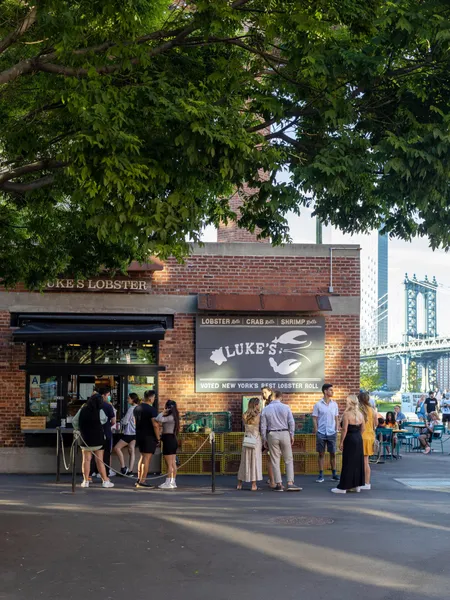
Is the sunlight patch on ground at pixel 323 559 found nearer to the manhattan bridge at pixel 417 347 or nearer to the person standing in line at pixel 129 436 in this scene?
the person standing in line at pixel 129 436

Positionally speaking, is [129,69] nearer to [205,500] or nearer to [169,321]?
[205,500]

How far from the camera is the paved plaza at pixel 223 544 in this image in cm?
828

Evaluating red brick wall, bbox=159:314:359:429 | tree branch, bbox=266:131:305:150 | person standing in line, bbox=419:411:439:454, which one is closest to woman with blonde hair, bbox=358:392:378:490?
red brick wall, bbox=159:314:359:429

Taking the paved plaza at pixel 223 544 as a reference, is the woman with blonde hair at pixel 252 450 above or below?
above

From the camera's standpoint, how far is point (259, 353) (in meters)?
20.7

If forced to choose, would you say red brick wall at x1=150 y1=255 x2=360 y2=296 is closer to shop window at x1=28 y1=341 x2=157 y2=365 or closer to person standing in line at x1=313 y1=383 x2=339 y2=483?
shop window at x1=28 y1=341 x2=157 y2=365

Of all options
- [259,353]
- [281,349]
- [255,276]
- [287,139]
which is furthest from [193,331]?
[287,139]

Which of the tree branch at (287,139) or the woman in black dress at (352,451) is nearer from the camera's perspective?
the tree branch at (287,139)

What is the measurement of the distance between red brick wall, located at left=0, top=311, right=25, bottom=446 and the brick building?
0.07ft

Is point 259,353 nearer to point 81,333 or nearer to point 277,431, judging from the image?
point 81,333

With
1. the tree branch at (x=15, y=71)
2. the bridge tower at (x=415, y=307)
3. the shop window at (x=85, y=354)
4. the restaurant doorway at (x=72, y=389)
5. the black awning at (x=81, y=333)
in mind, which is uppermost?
the bridge tower at (x=415, y=307)

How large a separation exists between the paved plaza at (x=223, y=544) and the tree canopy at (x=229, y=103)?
331cm

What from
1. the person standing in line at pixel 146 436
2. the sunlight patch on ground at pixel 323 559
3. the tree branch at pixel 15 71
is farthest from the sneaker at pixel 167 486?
the tree branch at pixel 15 71

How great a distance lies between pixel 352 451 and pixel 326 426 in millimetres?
2177
